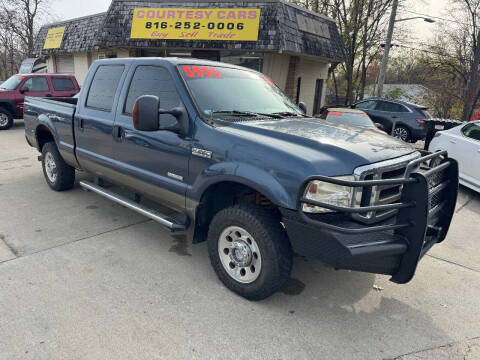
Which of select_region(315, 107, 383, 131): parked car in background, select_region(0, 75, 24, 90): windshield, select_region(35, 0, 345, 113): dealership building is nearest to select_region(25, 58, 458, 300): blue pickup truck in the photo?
select_region(315, 107, 383, 131): parked car in background

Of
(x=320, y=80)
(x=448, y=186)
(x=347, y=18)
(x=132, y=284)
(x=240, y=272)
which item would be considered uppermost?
(x=347, y=18)

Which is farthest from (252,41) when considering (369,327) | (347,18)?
(347,18)

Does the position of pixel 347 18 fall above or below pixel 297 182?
above

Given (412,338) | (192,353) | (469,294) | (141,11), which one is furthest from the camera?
(141,11)

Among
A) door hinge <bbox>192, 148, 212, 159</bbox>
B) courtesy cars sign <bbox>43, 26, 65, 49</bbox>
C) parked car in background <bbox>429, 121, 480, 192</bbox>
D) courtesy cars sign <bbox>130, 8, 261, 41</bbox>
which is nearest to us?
door hinge <bbox>192, 148, 212, 159</bbox>

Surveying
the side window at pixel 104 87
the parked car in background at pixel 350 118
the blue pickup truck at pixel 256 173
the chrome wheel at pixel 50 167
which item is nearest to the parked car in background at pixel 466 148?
the parked car in background at pixel 350 118

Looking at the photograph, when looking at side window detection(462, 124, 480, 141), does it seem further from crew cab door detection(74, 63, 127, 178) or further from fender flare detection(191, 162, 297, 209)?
crew cab door detection(74, 63, 127, 178)

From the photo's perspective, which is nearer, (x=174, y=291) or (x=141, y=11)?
(x=174, y=291)

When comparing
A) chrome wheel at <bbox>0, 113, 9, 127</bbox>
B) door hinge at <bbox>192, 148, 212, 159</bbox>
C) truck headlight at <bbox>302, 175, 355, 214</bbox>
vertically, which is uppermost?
door hinge at <bbox>192, 148, 212, 159</bbox>

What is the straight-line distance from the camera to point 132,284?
3.21 metres

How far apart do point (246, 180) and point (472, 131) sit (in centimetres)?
648

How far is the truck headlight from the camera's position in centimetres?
250

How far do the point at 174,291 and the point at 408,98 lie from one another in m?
27.4

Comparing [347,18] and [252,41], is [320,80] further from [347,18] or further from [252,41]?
[347,18]
